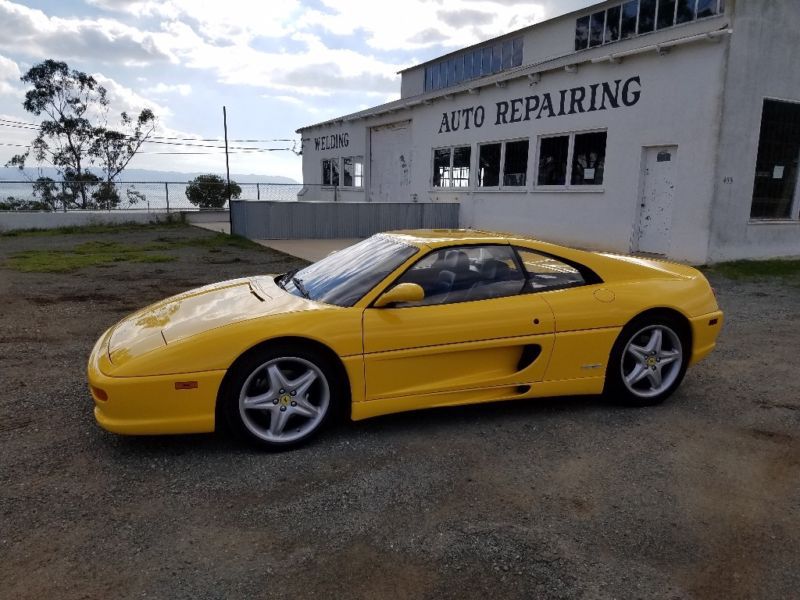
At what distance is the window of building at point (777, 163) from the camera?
11641 millimetres

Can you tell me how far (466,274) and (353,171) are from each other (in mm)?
23311

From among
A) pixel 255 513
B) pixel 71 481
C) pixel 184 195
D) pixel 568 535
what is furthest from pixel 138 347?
A: pixel 184 195

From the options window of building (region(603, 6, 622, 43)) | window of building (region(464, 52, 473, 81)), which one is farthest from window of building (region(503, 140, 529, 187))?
window of building (region(464, 52, 473, 81))

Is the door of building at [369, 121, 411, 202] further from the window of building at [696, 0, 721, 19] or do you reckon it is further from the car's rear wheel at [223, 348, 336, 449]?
the car's rear wheel at [223, 348, 336, 449]

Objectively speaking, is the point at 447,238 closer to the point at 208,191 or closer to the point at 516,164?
the point at 516,164

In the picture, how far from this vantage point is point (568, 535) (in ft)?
8.77

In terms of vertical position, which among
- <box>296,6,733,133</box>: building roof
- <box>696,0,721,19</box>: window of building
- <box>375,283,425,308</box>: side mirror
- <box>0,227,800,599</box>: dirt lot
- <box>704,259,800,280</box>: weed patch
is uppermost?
<box>696,0,721,19</box>: window of building

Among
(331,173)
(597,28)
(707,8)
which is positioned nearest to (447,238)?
(707,8)

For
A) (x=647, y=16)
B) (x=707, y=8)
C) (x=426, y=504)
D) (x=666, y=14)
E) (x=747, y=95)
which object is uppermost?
(x=647, y=16)

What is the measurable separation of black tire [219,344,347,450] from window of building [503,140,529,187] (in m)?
13.4

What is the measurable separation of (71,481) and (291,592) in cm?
152

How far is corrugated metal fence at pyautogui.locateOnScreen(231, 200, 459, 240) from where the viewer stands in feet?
51.4

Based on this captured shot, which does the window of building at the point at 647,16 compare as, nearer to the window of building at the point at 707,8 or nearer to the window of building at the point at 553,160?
the window of building at the point at 707,8

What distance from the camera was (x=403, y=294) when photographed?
3494 mm
